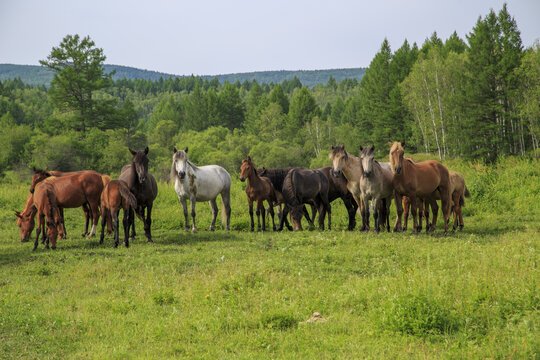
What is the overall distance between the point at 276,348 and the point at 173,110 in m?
124

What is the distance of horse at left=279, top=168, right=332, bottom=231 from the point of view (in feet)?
51.5

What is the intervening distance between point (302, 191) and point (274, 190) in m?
1.51

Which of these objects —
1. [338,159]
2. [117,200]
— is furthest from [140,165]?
[338,159]

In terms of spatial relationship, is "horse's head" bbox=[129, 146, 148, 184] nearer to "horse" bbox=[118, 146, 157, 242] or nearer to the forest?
"horse" bbox=[118, 146, 157, 242]

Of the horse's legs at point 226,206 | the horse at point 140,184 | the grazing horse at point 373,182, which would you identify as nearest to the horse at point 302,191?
the horse's legs at point 226,206

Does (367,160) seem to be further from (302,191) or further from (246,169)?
(246,169)

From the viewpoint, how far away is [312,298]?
755 cm

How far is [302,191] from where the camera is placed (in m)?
15.9

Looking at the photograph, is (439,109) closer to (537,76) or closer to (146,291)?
(537,76)

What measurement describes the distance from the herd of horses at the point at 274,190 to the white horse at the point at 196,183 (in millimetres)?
34

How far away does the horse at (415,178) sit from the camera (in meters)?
13.3

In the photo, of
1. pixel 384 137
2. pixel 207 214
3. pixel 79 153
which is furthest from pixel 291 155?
pixel 207 214

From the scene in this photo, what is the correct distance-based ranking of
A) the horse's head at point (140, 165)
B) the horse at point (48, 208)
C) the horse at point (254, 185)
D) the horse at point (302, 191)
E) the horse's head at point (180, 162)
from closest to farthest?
the horse at point (48, 208) → the horse's head at point (140, 165) → the horse's head at point (180, 162) → the horse at point (302, 191) → the horse at point (254, 185)

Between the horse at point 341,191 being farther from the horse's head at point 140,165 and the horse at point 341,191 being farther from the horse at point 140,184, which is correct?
the horse's head at point 140,165
